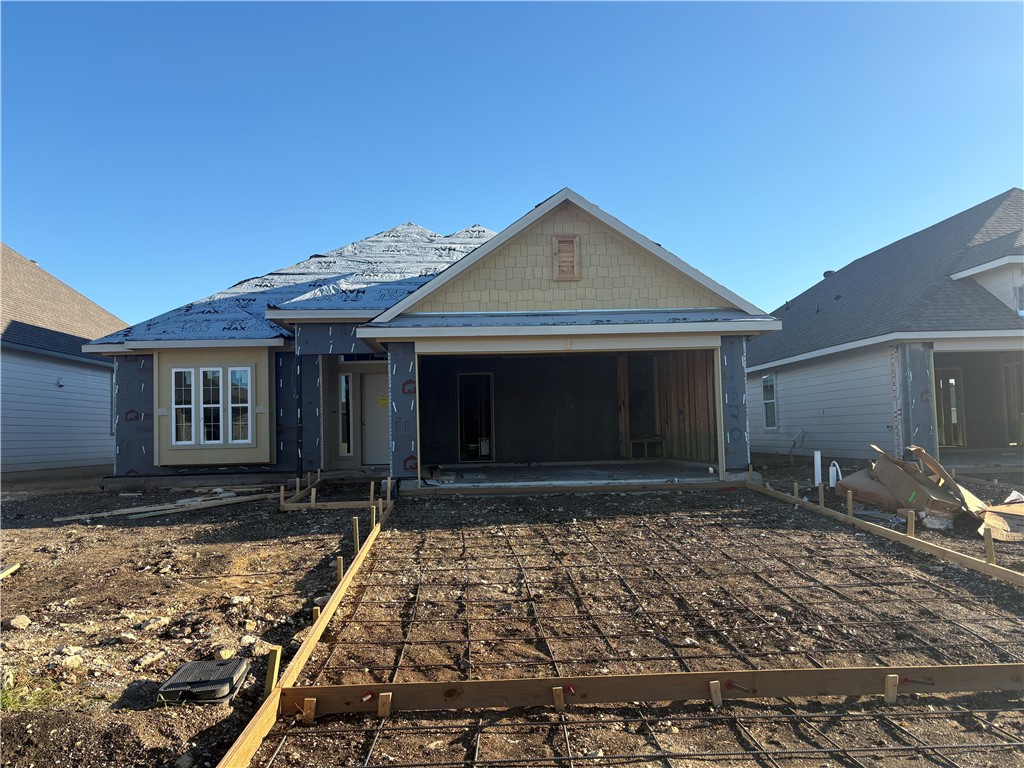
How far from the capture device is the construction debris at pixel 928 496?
800cm

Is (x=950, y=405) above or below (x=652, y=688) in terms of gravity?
above

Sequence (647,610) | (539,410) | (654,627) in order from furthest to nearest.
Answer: (539,410), (647,610), (654,627)

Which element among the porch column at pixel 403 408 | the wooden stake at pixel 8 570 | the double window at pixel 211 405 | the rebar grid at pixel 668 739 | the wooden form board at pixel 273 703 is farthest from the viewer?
the double window at pixel 211 405

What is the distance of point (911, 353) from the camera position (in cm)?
1303

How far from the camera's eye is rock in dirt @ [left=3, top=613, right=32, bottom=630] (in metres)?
5.24

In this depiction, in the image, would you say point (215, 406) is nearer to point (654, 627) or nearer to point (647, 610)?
point (647, 610)

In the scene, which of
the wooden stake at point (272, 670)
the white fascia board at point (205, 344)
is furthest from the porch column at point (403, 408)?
the wooden stake at point (272, 670)

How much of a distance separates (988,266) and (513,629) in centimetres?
1400

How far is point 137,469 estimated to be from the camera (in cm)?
1387

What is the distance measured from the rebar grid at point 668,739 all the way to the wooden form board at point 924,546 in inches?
102

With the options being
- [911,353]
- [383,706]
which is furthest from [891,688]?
[911,353]

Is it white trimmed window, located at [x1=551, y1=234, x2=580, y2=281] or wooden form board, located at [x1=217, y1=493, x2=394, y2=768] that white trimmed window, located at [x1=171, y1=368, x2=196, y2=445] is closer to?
white trimmed window, located at [x1=551, y1=234, x2=580, y2=281]

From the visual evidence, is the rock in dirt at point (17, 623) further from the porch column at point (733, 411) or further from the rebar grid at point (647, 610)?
the porch column at point (733, 411)

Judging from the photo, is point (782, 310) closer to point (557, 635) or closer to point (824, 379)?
point (824, 379)
